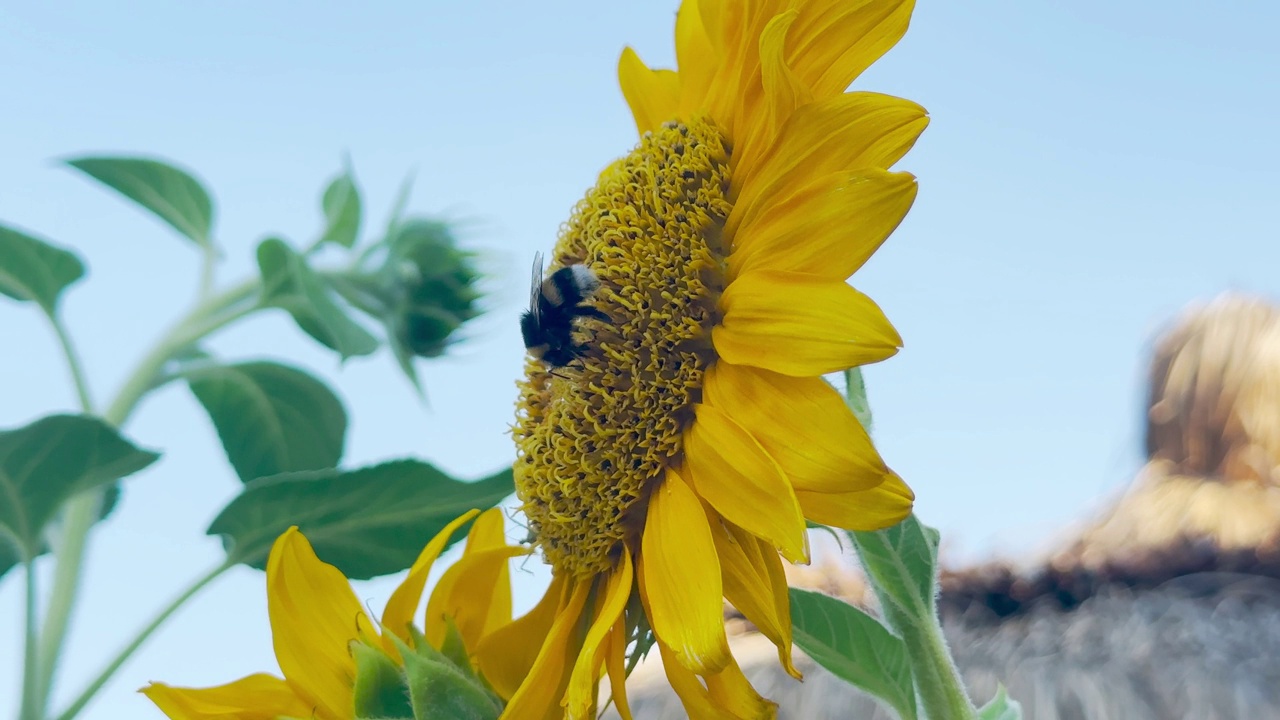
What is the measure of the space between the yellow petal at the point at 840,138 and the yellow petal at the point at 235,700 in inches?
10.7

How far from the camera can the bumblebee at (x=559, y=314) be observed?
37cm

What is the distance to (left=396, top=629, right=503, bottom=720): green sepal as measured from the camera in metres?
0.35

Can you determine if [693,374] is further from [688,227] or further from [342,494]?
[342,494]

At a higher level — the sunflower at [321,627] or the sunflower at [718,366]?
the sunflower at [718,366]

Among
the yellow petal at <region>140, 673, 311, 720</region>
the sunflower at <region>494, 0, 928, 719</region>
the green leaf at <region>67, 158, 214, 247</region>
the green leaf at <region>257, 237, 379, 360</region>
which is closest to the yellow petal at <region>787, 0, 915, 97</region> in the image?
the sunflower at <region>494, 0, 928, 719</region>

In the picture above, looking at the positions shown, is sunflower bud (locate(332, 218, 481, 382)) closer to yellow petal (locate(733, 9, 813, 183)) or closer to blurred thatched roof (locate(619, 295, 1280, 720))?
blurred thatched roof (locate(619, 295, 1280, 720))

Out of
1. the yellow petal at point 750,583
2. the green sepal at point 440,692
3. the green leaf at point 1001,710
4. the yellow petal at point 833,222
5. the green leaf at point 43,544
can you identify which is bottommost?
the green leaf at point 1001,710

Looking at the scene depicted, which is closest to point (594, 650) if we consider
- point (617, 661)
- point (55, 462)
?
point (617, 661)

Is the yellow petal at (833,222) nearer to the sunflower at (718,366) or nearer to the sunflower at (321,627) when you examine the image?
the sunflower at (718,366)

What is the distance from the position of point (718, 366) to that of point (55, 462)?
40cm

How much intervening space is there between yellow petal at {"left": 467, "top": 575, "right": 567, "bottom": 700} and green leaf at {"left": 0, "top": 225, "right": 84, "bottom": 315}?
1.69 ft

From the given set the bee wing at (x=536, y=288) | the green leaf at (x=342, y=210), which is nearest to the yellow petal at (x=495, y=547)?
the bee wing at (x=536, y=288)

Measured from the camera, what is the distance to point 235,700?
425mm

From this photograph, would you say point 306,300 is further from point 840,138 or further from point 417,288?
point 840,138
